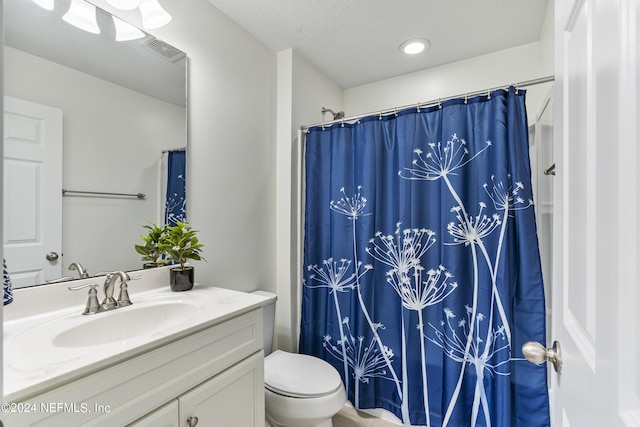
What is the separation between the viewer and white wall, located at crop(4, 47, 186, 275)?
1.08 metres

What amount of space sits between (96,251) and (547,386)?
211 centimetres

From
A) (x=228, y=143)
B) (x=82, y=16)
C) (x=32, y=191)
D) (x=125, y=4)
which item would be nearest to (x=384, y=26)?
(x=228, y=143)

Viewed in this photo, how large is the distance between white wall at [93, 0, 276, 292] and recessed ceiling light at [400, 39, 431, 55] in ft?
2.94

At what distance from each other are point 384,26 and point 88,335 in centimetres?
209

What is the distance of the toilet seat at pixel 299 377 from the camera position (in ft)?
4.62

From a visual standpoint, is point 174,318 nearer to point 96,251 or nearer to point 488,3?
point 96,251

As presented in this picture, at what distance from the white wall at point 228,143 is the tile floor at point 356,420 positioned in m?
0.89

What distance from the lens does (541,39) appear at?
184 centimetres

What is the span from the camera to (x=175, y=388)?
89 cm

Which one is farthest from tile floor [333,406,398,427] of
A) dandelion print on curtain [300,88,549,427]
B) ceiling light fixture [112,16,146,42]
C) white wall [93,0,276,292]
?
ceiling light fixture [112,16,146,42]

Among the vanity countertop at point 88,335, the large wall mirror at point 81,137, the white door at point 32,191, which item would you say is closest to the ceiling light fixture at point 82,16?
the large wall mirror at point 81,137

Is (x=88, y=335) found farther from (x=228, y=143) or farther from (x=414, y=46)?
(x=414, y=46)

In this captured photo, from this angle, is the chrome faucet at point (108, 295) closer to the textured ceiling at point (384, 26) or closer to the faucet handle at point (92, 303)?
the faucet handle at point (92, 303)

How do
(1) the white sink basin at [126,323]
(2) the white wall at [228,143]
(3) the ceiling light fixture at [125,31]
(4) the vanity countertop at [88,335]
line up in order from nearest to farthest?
(4) the vanity countertop at [88,335] → (1) the white sink basin at [126,323] → (3) the ceiling light fixture at [125,31] → (2) the white wall at [228,143]
